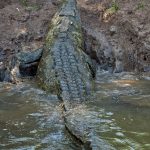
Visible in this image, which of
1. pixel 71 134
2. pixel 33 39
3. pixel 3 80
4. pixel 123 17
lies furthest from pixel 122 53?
pixel 71 134

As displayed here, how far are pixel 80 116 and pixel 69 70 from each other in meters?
1.51

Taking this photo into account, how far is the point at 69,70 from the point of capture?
704cm

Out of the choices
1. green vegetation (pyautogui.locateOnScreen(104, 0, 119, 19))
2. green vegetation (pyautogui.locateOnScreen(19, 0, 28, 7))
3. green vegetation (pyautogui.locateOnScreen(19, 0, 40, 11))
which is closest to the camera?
green vegetation (pyautogui.locateOnScreen(104, 0, 119, 19))

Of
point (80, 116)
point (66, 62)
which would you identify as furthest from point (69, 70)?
point (80, 116)

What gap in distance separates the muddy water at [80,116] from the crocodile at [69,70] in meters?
0.12

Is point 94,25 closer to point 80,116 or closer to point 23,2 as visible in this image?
point 23,2

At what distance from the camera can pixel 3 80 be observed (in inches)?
301

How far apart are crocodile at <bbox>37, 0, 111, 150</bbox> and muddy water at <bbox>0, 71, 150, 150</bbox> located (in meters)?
0.12

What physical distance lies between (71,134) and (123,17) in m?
4.55

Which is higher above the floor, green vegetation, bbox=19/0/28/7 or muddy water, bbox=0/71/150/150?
green vegetation, bbox=19/0/28/7

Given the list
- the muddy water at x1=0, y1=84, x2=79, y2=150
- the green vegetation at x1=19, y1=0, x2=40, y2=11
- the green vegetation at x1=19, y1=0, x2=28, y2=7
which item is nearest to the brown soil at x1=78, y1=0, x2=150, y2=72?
the green vegetation at x1=19, y1=0, x2=40, y2=11

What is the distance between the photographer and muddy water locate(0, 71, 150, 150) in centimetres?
508

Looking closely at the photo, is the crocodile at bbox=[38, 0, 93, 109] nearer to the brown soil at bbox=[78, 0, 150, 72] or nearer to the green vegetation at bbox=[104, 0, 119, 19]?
the brown soil at bbox=[78, 0, 150, 72]

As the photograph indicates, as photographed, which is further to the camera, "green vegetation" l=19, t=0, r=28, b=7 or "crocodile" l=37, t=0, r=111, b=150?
"green vegetation" l=19, t=0, r=28, b=7
